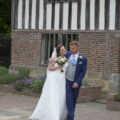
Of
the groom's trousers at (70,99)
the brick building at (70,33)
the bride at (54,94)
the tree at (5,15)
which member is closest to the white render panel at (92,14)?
the brick building at (70,33)

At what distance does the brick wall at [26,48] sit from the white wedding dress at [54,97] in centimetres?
653

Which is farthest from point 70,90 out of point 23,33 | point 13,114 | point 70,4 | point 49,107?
point 23,33

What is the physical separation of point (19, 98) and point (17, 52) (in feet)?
12.0

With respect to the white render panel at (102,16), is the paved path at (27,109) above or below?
below

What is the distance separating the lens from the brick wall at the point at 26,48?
50.9 ft

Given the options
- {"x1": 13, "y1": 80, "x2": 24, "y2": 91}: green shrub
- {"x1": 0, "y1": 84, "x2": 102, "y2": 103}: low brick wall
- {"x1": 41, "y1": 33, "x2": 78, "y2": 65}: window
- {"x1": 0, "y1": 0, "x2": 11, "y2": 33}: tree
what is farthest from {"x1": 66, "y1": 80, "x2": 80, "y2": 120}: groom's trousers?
{"x1": 0, "y1": 0, "x2": 11, "y2": 33}: tree

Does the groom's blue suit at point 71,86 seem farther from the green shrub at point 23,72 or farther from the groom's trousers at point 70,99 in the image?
the green shrub at point 23,72

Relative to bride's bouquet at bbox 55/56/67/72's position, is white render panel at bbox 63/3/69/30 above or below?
above

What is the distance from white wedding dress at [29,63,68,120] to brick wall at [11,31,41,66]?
21.4 feet

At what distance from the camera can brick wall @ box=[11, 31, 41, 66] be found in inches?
611

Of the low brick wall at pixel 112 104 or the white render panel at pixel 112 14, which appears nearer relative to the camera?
the low brick wall at pixel 112 104

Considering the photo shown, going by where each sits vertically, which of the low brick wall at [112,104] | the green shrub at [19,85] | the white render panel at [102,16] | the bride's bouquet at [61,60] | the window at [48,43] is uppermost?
the white render panel at [102,16]

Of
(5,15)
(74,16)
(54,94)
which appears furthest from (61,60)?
(5,15)

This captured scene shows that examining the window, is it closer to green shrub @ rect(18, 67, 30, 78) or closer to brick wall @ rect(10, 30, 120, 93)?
brick wall @ rect(10, 30, 120, 93)
